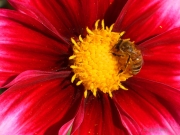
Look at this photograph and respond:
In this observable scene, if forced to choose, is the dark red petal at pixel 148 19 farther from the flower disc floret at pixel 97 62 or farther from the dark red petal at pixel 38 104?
the dark red petal at pixel 38 104

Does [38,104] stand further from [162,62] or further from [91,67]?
[162,62]

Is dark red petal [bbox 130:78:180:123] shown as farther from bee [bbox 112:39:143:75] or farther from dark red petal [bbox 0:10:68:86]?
dark red petal [bbox 0:10:68:86]

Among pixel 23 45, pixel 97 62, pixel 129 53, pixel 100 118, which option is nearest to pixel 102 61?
pixel 97 62

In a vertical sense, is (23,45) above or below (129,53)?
above

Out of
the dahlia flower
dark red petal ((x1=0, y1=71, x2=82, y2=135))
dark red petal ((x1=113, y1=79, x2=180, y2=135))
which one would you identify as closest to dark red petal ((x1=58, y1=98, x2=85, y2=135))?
the dahlia flower

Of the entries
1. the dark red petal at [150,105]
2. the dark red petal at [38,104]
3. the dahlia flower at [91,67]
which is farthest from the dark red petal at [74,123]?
the dark red petal at [150,105]

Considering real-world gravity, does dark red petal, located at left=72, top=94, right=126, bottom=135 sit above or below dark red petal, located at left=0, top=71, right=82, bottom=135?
below

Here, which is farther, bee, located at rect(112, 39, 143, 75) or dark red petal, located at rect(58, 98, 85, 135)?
bee, located at rect(112, 39, 143, 75)
